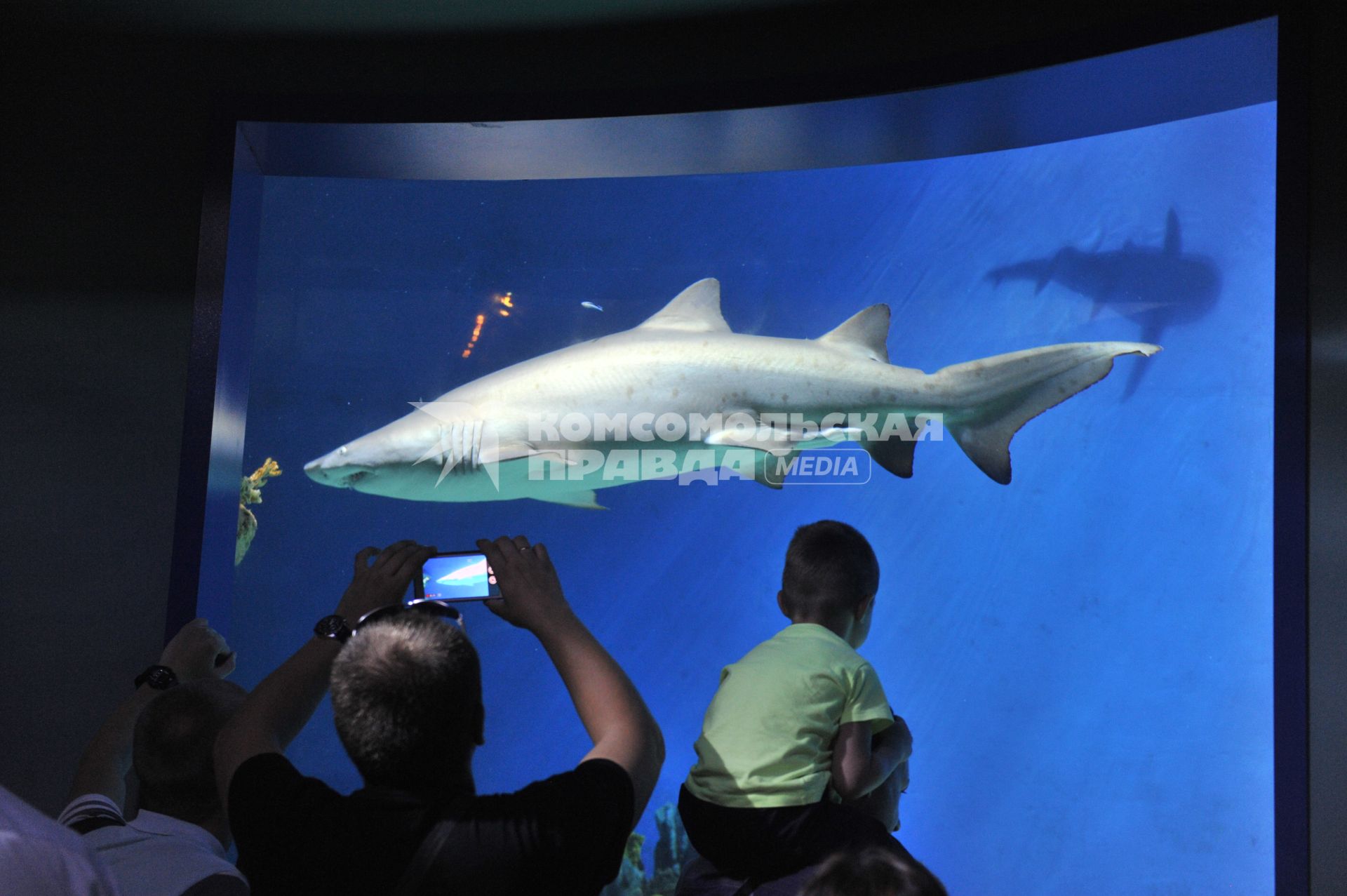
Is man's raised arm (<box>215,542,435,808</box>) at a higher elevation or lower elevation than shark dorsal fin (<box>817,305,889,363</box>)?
lower

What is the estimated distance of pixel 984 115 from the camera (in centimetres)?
370

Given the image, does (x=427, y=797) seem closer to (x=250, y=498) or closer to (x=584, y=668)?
(x=584, y=668)

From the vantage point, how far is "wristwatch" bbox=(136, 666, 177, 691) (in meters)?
2.15

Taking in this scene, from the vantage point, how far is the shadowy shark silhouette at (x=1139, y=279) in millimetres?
5555

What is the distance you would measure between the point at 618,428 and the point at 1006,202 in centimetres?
393

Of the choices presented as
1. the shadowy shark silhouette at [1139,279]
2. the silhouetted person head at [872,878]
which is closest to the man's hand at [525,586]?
the silhouetted person head at [872,878]

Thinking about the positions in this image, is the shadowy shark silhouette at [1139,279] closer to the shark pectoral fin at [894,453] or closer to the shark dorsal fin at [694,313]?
the shark pectoral fin at [894,453]

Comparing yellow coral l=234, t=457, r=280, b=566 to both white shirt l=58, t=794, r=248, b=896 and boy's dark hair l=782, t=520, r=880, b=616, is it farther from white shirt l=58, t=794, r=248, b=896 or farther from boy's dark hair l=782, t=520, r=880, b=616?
Result: boy's dark hair l=782, t=520, r=880, b=616

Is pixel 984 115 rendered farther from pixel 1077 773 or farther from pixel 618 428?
pixel 1077 773

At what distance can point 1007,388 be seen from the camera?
3.46 metres

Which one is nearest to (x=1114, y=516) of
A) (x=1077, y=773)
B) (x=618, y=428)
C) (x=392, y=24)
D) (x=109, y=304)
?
(x=1077, y=773)

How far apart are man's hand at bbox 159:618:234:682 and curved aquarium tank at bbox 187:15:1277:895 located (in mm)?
1291

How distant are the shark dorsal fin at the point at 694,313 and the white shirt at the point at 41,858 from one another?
325 centimetres

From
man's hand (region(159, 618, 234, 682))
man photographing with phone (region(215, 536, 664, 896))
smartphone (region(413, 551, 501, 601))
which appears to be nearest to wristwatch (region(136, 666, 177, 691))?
man's hand (region(159, 618, 234, 682))
